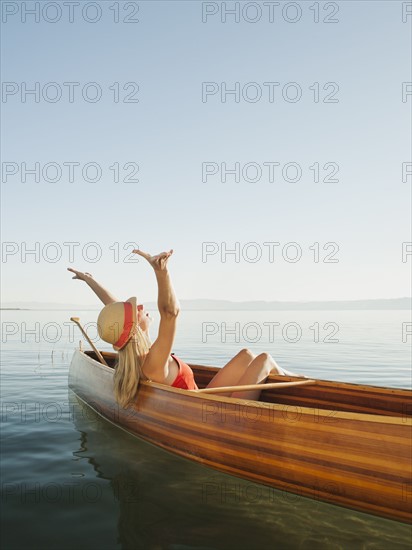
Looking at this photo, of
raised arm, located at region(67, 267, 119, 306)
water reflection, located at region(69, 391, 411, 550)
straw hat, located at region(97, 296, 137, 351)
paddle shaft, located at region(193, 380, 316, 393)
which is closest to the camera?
water reflection, located at region(69, 391, 411, 550)

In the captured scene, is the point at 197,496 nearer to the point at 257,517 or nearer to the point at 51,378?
the point at 257,517

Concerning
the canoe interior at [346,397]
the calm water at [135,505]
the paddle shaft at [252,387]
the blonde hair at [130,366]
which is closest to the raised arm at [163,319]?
the blonde hair at [130,366]

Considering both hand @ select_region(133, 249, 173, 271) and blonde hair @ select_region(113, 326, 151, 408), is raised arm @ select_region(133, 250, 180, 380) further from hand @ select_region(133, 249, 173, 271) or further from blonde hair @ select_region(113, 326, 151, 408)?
blonde hair @ select_region(113, 326, 151, 408)

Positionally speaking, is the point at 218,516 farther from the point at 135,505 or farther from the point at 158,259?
the point at 158,259

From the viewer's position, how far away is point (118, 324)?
4953mm

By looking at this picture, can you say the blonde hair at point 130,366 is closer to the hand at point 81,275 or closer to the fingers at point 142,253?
the fingers at point 142,253

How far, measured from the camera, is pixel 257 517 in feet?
11.5

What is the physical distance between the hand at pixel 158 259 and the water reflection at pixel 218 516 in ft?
6.35

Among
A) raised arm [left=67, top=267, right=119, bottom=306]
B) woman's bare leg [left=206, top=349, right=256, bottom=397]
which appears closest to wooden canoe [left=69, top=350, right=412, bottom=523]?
woman's bare leg [left=206, top=349, right=256, bottom=397]

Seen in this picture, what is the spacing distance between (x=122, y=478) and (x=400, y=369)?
32.2 feet

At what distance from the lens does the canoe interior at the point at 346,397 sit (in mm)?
4836

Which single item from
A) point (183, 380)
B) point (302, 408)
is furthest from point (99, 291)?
point (302, 408)

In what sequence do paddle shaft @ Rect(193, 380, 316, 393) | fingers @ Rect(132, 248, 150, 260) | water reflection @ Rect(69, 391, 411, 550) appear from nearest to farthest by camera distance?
water reflection @ Rect(69, 391, 411, 550)
fingers @ Rect(132, 248, 150, 260)
paddle shaft @ Rect(193, 380, 316, 393)

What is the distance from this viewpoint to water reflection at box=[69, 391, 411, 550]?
10.3 ft
